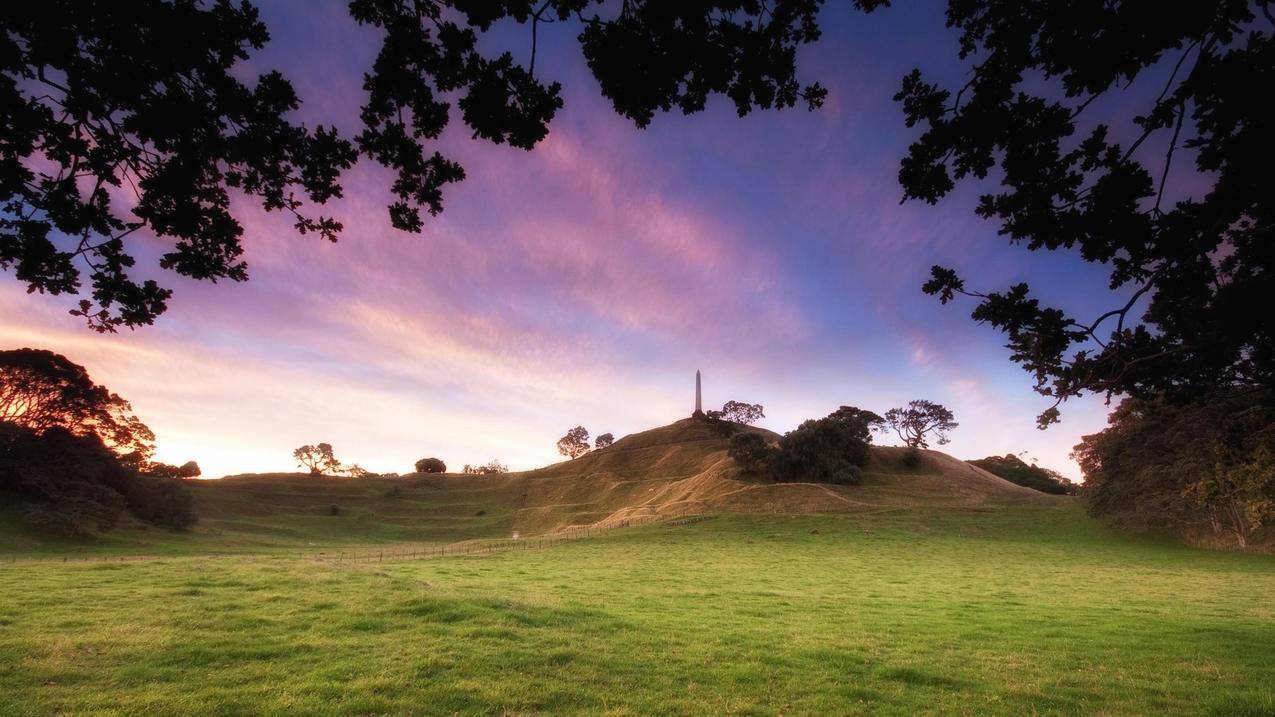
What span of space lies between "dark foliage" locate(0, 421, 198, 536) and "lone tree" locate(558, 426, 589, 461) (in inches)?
4502

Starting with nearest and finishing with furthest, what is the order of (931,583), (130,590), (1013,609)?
(130,590) → (1013,609) → (931,583)

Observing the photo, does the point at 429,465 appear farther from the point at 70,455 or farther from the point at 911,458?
the point at 911,458

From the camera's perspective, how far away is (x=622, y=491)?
9919 centimetres

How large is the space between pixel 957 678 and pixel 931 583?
72.1 ft

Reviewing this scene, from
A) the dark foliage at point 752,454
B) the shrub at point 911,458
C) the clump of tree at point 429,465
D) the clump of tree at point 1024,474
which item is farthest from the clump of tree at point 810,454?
the clump of tree at point 429,465

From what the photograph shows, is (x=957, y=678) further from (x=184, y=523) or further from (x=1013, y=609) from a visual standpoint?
(x=184, y=523)

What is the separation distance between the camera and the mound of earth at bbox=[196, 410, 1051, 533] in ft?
228

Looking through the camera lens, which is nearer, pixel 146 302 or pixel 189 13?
pixel 189 13

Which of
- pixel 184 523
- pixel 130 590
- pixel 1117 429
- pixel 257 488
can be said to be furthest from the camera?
pixel 257 488

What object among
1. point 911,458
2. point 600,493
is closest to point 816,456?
point 911,458

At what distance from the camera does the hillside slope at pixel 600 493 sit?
69875 millimetres

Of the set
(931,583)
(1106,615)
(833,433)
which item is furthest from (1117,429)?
(1106,615)

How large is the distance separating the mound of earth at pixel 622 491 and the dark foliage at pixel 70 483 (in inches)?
964

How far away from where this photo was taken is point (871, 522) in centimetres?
5728
